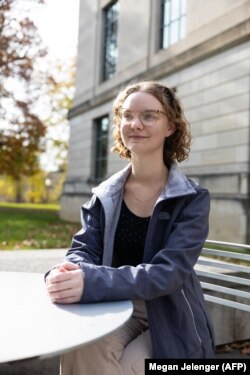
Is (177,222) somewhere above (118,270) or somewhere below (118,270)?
above

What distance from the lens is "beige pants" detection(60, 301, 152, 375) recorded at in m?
1.76

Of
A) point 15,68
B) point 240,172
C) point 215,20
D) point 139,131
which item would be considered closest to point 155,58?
point 215,20

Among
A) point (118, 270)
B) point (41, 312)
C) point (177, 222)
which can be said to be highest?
point (177, 222)

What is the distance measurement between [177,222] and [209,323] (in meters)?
0.50

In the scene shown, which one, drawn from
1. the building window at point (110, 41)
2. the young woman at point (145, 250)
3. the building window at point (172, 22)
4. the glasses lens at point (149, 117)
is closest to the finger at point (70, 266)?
the young woman at point (145, 250)

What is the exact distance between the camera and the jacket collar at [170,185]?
2.05 m

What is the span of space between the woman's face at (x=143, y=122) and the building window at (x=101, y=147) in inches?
628

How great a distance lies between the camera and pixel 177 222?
202 centimetres

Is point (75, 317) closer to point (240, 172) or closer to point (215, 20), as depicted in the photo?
point (240, 172)

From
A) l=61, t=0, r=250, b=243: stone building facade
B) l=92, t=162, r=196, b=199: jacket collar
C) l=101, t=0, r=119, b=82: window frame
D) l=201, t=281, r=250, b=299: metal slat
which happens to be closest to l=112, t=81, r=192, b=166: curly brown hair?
l=92, t=162, r=196, b=199: jacket collar

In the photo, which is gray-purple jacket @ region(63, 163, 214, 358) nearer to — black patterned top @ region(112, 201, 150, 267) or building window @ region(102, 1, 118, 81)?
black patterned top @ region(112, 201, 150, 267)

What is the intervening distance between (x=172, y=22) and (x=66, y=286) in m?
14.0

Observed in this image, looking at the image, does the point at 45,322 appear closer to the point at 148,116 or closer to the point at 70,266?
the point at 70,266

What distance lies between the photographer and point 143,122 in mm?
2143
